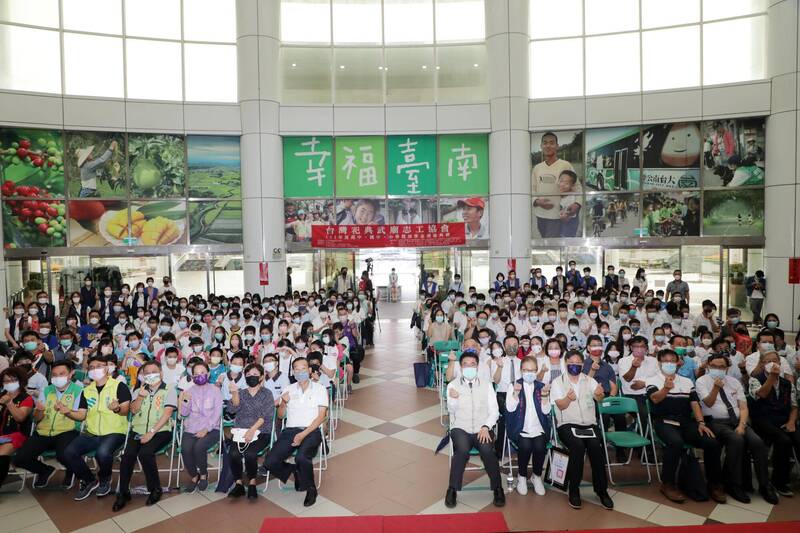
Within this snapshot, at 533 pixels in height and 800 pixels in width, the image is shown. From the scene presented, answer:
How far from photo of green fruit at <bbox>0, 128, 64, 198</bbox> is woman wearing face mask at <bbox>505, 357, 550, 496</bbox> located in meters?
16.0

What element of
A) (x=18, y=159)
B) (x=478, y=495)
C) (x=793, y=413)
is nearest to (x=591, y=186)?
(x=793, y=413)

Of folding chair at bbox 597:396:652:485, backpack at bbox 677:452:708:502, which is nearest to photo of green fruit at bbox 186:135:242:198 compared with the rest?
folding chair at bbox 597:396:652:485

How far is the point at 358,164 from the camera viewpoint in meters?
18.2

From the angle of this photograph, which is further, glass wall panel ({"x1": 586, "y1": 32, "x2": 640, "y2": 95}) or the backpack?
glass wall panel ({"x1": 586, "y1": 32, "x2": 640, "y2": 95})

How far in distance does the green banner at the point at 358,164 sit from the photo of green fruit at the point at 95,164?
6.85 m

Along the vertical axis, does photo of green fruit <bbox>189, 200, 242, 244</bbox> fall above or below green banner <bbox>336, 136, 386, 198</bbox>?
below

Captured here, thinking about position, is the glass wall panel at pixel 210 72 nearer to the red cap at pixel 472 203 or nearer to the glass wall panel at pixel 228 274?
the glass wall panel at pixel 228 274

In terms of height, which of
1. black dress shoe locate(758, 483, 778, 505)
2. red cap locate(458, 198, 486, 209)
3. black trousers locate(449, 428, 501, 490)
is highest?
red cap locate(458, 198, 486, 209)

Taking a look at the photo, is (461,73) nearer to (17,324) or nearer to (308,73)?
(308,73)

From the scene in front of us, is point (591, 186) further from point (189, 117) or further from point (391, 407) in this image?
point (189, 117)

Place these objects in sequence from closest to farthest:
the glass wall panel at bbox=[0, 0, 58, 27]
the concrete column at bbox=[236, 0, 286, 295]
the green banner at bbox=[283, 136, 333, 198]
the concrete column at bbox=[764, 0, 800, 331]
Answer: the concrete column at bbox=[764, 0, 800, 331]
the glass wall panel at bbox=[0, 0, 58, 27]
the concrete column at bbox=[236, 0, 286, 295]
the green banner at bbox=[283, 136, 333, 198]

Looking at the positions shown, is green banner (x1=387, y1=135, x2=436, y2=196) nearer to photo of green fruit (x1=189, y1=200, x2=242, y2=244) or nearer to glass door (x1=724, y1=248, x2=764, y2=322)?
photo of green fruit (x1=189, y1=200, x2=242, y2=244)

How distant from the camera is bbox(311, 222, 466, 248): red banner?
56.3 feet

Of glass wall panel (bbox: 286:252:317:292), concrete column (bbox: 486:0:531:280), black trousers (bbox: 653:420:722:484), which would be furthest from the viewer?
glass wall panel (bbox: 286:252:317:292)
